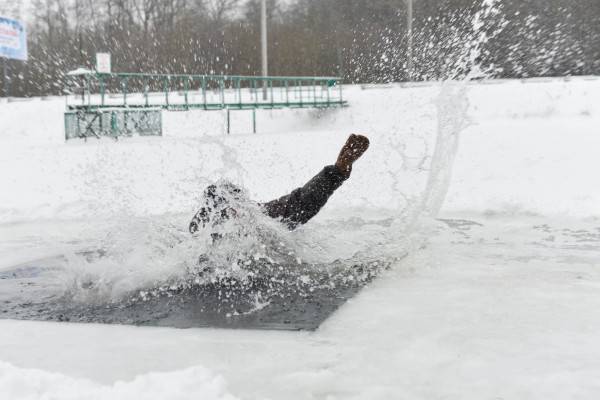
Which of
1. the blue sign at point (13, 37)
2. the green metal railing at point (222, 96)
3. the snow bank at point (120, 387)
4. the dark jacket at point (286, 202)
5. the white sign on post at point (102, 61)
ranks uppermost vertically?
the blue sign at point (13, 37)

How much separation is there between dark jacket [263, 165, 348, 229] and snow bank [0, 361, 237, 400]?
2389 mm

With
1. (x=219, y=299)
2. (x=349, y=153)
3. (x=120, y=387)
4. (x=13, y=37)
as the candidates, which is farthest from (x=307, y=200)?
(x=13, y=37)

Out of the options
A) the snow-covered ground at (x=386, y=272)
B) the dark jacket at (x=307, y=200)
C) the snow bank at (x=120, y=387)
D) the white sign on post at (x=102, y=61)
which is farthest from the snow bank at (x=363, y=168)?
the white sign on post at (x=102, y=61)

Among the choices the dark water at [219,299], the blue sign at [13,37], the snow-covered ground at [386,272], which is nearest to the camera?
the snow-covered ground at [386,272]

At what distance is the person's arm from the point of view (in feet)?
16.7

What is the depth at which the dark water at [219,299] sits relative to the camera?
384 centimetres

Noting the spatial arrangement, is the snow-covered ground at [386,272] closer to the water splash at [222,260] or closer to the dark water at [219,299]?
the water splash at [222,260]

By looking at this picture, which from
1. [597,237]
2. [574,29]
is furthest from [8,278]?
[574,29]

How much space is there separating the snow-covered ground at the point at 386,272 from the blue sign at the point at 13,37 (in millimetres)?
16386

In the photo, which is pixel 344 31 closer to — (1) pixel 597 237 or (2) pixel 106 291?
(1) pixel 597 237

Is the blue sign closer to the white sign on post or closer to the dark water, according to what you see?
the white sign on post

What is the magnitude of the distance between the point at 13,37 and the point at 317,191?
28.4m

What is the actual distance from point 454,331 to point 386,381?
80 centimetres

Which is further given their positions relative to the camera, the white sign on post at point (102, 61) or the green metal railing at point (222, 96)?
the white sign on post at point (102, 61)
